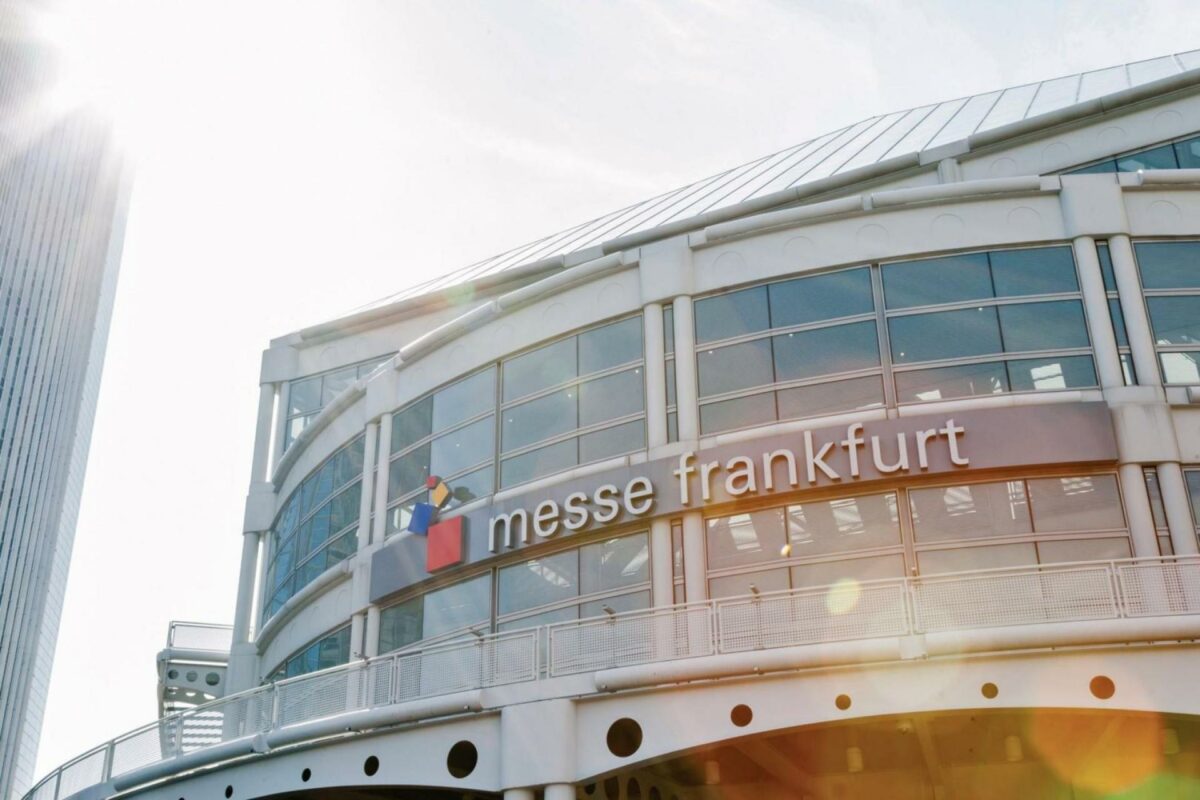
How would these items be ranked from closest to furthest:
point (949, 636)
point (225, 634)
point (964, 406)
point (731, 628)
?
point (949, 636) < point (731, 628) < point (964, 406) < point (225, 634)

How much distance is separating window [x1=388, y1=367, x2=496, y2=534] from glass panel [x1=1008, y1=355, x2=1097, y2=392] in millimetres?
8851

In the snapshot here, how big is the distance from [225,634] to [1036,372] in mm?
24737

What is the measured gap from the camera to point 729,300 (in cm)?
2100

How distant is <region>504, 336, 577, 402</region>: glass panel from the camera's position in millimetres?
22250

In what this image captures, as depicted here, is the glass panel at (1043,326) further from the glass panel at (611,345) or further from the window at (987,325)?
the glass panel at (611,345)

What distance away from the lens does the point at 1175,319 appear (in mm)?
18953

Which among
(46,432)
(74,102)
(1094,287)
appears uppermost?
(74,102)

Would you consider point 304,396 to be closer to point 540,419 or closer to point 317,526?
point 317,526

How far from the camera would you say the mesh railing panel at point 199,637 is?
3544 centimetres

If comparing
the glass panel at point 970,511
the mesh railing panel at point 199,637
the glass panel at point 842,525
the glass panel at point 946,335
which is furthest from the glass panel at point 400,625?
the mesh railing panel at point 199,637

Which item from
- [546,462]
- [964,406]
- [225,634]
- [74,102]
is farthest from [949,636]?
[74,102]

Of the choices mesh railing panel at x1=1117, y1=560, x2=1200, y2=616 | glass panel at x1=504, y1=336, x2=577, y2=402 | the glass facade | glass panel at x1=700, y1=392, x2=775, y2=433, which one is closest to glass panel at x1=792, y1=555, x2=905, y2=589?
glass panel at x1=700, y1=392, x2=775, y2=433

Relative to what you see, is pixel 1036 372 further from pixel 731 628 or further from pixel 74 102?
pixel 74 102

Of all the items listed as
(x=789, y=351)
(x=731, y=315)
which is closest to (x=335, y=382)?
(x=731, y=315)
